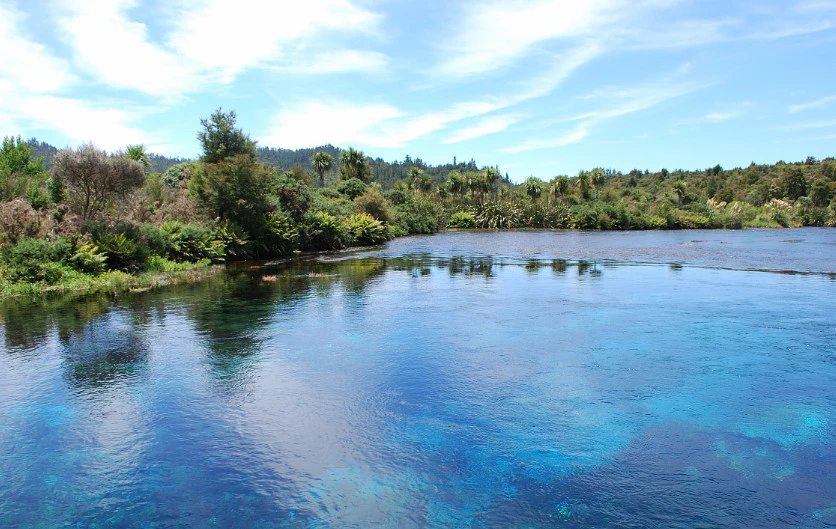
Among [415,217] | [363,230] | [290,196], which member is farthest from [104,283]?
[415,217]

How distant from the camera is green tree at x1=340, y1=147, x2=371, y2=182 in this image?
76.9m

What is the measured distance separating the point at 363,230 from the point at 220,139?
1759cm

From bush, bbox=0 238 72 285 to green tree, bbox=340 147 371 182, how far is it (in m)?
57.4

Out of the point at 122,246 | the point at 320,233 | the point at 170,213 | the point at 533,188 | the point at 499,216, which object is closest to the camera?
the point at 122,246

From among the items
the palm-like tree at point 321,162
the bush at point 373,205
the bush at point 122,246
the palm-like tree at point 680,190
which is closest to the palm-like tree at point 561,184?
the palm-like tree at point 680,190

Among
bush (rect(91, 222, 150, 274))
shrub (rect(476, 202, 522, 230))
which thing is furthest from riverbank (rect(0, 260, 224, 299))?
shrub (rect(476, 202, 522, 230))

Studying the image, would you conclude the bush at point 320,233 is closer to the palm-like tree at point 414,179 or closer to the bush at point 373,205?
the bush at point 373,205

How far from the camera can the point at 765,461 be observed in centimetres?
699

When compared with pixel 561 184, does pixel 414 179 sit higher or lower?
higher

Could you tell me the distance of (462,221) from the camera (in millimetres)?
90688

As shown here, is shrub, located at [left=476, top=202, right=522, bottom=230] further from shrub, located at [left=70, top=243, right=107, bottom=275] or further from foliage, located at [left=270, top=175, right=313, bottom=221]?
shrub, located at [left=70, top=243, right=107, bottom=275]

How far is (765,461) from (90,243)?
2448 centimetres

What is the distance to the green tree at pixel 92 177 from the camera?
22.8m

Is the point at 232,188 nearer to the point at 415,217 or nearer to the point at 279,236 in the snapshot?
the point at 279,236
